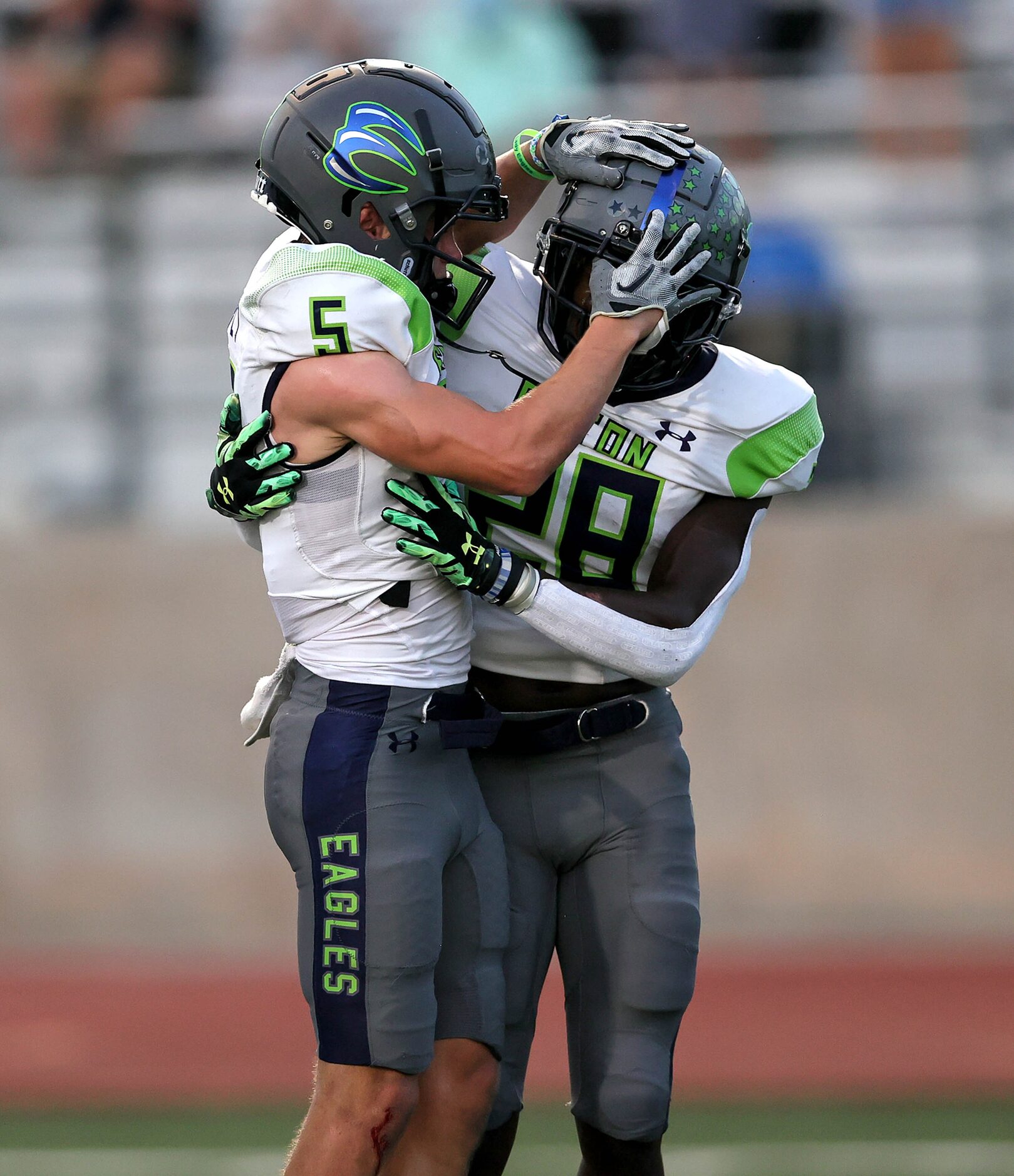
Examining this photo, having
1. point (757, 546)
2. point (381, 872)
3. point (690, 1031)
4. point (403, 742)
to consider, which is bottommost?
point (690, 1031)

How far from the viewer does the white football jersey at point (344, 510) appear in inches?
97.8

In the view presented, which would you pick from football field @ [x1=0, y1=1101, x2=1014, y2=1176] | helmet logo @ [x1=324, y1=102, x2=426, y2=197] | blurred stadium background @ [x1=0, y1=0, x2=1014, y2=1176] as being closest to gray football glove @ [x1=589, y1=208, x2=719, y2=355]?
helmet logo @ [x1=324, y1=102, x2=426, y2=197]

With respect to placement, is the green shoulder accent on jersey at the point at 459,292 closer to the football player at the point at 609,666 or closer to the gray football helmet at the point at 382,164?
the football player at the point at 609,666

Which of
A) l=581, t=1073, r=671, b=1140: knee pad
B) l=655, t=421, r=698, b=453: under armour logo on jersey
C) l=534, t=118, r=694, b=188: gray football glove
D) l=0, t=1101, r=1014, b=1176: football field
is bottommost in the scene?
l=0, t=1101, r=1014, b=1176: football field

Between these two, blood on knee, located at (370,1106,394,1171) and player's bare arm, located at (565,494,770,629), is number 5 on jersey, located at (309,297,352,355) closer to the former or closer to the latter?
player's bare arm, located at (565,494,770,629)

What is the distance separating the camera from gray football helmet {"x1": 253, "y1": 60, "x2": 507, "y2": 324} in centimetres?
257

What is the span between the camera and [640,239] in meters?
2.69

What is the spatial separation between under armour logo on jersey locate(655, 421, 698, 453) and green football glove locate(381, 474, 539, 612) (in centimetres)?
42

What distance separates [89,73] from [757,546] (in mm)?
3072

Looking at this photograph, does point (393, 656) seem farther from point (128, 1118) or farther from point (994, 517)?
point (994, 517)

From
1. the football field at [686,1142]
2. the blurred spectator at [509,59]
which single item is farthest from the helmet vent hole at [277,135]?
the blurred spectator at [509,59]

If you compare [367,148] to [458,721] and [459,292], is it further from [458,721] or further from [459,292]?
[458,721]

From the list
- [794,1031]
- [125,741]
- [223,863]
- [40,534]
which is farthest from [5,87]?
[794,1031]

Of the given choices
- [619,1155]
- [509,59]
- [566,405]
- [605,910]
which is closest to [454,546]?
[566,405]
